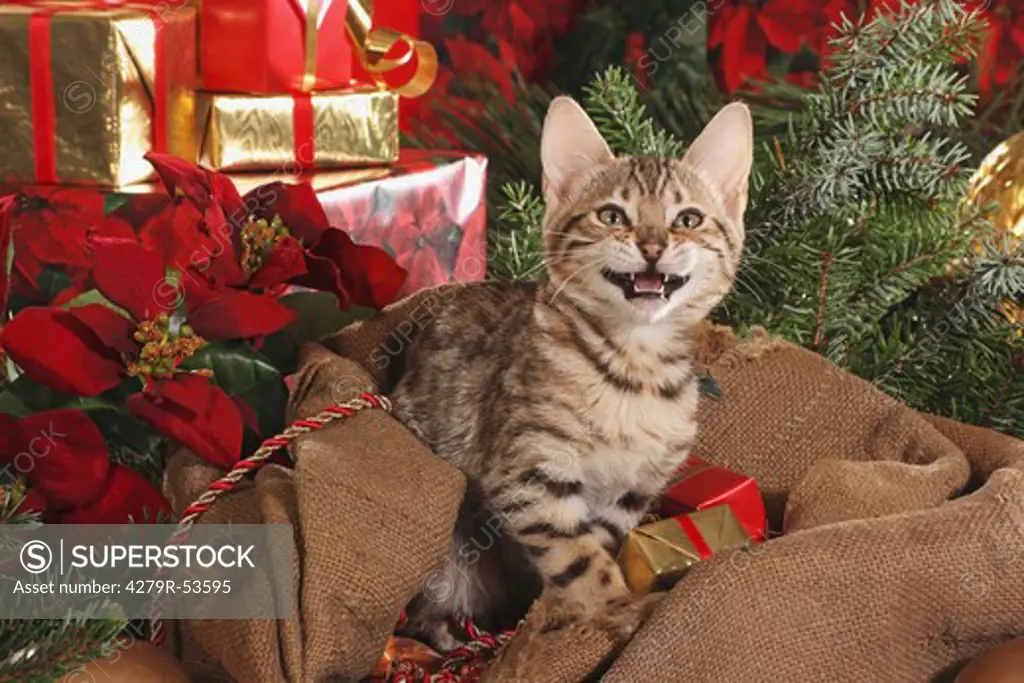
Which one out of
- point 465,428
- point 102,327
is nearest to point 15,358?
point 102,327

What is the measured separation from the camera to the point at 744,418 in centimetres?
119

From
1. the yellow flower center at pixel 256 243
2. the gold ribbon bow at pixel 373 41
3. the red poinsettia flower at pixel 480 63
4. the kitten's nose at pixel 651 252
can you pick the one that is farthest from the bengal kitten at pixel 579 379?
the red poinsettia flower at pixel 480 63

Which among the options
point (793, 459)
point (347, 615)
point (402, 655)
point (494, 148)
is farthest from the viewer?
point (494, 148)

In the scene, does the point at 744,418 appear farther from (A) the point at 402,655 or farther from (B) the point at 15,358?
(B) the point at 15,358

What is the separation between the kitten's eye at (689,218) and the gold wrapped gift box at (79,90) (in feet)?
1.55

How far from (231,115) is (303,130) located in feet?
0.23

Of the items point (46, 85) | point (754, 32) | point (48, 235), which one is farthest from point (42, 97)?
point (754, 32)

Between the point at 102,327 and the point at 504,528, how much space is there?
0.31 meters

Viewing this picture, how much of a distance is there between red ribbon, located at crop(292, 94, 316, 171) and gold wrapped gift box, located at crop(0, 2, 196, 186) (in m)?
0.14

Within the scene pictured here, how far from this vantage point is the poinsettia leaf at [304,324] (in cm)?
109

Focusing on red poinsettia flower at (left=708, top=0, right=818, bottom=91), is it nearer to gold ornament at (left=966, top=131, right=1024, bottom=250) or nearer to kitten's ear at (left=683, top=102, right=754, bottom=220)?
gold ornament at (left=966, top=131, right=1024, bottom=250)

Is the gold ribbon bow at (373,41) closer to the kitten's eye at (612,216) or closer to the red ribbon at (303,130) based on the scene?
the red ribbon at (303,130)

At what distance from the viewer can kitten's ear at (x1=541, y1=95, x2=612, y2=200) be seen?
40.9 inches

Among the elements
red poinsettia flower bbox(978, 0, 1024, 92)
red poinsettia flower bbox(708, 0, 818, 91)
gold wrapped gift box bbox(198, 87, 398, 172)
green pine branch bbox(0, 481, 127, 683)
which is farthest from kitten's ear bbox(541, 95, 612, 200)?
red poinsettia flower bbox(978, 0, 1024, 92)
